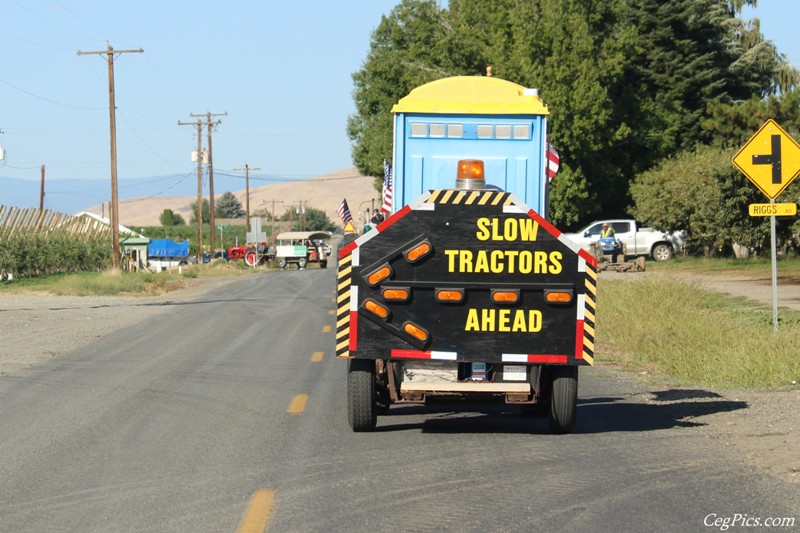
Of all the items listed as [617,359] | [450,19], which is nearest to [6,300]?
[617,359]

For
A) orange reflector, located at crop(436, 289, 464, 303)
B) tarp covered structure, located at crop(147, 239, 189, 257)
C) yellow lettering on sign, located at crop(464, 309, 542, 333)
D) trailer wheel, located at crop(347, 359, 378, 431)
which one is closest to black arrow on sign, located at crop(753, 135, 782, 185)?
yellow lettering on sign, located at crop(464, 309, 542, 333)

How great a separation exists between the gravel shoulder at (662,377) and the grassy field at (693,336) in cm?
65

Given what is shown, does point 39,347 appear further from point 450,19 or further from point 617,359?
point 450,19

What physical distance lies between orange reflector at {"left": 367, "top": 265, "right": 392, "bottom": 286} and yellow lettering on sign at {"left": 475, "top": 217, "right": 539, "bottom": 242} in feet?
2.65

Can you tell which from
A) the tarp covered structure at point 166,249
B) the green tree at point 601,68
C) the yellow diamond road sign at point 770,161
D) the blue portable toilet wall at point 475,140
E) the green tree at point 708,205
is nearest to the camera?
the blue portable toilet wall at point 475,140

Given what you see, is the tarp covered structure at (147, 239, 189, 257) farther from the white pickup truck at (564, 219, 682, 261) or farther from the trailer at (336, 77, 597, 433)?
the trailer at (336, 77, 597, 433)

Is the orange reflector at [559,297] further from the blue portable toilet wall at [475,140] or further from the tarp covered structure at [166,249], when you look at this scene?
the tarp covered structure at [166,249]

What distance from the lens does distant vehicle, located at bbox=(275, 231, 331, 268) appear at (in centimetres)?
7294

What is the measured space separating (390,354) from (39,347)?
11.2 m

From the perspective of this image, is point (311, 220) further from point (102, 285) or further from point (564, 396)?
point (564, 396)

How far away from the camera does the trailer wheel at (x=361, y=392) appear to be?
10.2 m

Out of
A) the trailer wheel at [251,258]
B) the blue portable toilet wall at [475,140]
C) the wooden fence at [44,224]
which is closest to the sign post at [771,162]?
the blue portable toilet wall at [475,140]

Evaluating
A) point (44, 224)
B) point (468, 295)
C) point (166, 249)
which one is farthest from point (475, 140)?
point (166, 249)

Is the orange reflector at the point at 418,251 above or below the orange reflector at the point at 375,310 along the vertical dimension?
above
